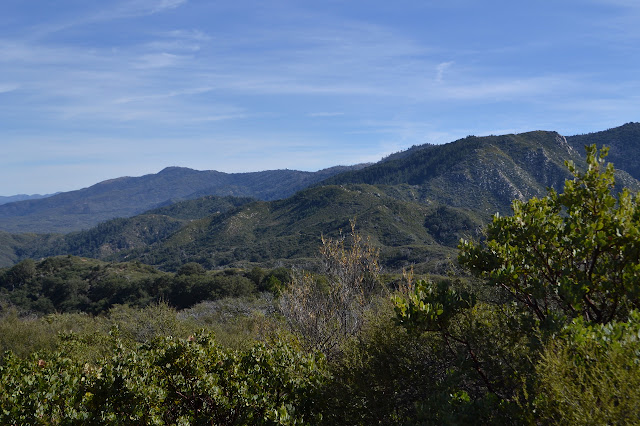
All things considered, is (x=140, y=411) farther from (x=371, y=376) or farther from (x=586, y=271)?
(x=586, y=271)

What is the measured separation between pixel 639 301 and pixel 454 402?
7.70 ft

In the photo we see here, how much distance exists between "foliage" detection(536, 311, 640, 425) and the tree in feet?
2.03

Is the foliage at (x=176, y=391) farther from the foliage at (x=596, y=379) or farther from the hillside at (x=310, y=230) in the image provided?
the hillside at (x=310, y=230)

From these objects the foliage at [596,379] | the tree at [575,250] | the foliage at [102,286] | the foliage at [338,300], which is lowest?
the foliage at [102,286]

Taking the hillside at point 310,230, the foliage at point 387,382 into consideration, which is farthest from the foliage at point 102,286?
the foliage at point 387,382

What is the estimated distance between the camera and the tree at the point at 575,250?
4.58 metres

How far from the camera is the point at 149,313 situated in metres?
23.2

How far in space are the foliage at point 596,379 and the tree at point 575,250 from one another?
0.62 m

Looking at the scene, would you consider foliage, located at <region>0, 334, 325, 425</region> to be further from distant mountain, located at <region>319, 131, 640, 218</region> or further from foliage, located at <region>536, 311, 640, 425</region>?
distant mountain, located at <region>319, 131, 640, 218</region>

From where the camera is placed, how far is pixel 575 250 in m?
5.12

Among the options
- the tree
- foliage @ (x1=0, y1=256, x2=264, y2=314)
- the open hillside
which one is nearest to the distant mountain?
the open hillside

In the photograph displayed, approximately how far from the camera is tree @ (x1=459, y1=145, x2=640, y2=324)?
4.58m

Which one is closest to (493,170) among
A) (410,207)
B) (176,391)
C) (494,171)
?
(494,171)

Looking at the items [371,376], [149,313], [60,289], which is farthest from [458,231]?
[371,376]
